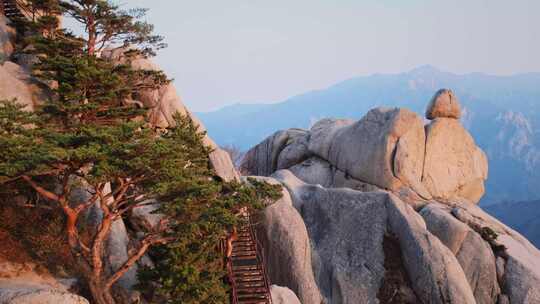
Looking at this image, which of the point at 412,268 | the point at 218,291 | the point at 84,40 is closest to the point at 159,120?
the point at 84,40

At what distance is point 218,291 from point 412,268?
1021cm

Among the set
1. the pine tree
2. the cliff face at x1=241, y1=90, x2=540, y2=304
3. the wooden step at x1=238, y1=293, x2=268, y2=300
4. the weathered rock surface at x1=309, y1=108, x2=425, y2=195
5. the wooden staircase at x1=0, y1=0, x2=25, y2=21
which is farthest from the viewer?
the weathered rock surface at x1=309, y1=108, x2=425, y2=195

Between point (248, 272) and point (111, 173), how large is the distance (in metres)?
8.50

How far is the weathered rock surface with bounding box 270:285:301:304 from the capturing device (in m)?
17.2

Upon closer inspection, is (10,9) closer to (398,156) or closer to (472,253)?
(398,156)

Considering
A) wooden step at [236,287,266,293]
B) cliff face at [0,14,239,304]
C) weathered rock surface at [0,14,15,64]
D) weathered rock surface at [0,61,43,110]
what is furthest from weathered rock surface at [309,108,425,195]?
weathered rock surface at [0,14,15,64]

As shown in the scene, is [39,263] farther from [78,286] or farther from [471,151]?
[471,151]

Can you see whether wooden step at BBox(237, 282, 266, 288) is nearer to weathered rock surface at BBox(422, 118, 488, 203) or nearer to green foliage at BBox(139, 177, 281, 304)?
green foliage at BBox(139, 177, 281, 304)

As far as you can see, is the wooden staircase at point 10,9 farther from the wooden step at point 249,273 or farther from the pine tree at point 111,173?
the wooden step at point 249,273

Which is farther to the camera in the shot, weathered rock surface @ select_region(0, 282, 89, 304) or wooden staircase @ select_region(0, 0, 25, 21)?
wooden staircase @ select_region(0, 0, 25, 21)

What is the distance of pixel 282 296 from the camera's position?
17.4 m

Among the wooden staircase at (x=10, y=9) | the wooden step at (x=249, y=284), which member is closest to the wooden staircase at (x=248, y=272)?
the wooden step at (x=249, y=284)

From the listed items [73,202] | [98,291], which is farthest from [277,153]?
[98,291]

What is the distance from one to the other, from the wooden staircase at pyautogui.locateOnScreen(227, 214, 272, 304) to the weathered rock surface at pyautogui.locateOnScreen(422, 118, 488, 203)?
1389 cm
